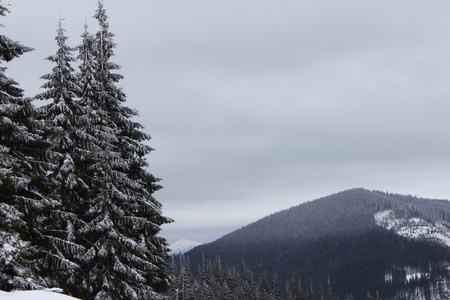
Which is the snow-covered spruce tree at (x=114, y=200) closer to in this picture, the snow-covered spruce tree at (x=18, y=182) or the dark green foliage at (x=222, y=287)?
the snow-covered spruce tree at (x=18, y=182)

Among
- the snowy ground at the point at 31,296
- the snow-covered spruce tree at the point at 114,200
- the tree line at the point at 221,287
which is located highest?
the snow-covered spruce tree at the point at 114,200

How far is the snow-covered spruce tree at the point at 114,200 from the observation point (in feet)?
52.5

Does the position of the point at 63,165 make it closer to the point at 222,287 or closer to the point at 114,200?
the point at 114,200

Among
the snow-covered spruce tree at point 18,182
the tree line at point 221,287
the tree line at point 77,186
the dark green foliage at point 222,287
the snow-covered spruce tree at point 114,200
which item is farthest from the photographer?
the tree line at point 221,287

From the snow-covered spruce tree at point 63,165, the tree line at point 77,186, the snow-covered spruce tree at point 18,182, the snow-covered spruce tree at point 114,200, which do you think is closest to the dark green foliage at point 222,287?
the snow-covered spruce tree at point 114,200

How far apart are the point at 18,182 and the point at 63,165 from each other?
10.6 ft

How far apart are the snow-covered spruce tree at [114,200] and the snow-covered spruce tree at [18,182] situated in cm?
231

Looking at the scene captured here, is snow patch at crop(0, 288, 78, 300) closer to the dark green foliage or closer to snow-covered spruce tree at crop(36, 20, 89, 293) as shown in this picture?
snow-covered spruce tree at crop(36, 20, 89, 293)

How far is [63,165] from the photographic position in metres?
15.3

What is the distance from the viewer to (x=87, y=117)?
1678 cm

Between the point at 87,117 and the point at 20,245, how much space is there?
628 centimetres

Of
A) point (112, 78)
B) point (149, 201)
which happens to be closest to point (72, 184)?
point (149, 201)

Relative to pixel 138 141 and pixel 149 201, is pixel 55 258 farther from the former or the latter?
pixel 138 141

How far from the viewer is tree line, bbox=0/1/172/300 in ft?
42.3
